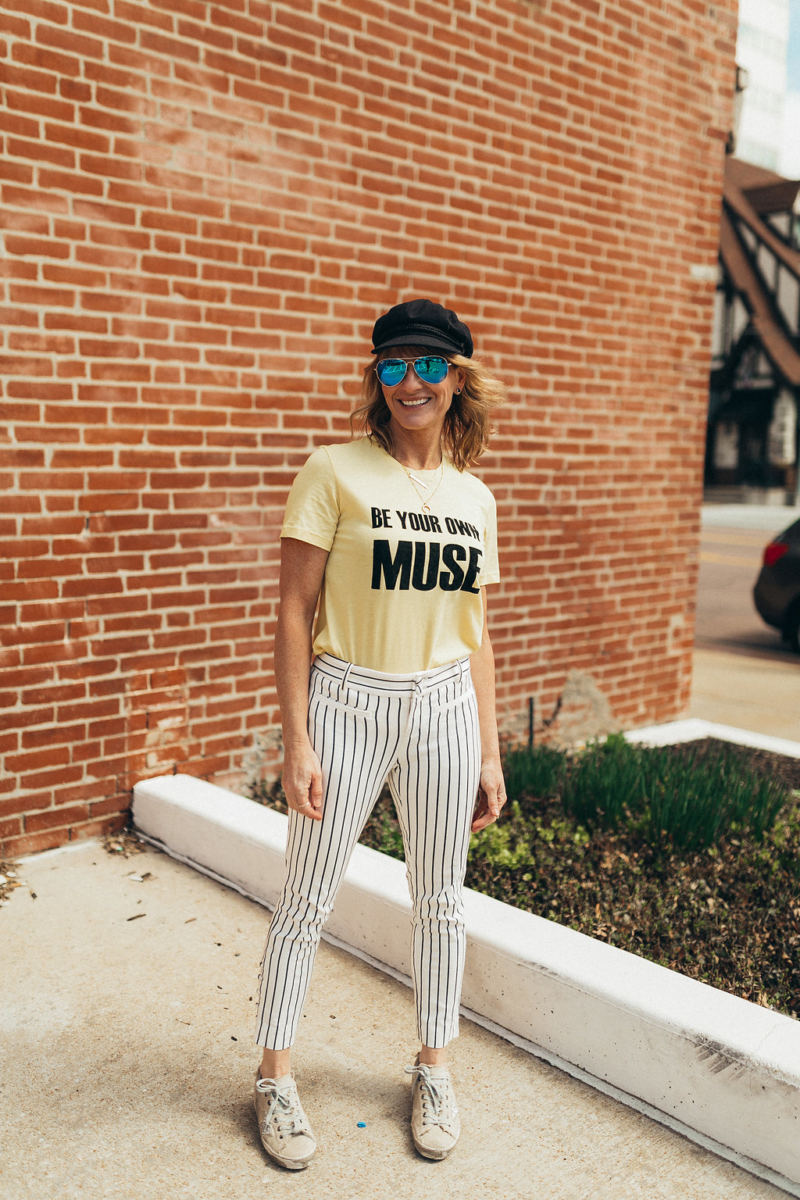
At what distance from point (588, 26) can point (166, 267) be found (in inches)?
118

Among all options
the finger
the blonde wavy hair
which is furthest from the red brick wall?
the finger

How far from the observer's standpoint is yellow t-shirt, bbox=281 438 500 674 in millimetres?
2246

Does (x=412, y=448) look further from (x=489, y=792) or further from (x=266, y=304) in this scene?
(x=266, y=304)

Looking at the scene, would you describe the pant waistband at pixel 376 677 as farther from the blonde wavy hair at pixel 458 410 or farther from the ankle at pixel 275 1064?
the ankle at pixel 275 1064

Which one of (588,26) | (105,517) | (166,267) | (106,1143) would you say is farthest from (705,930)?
(588,26)

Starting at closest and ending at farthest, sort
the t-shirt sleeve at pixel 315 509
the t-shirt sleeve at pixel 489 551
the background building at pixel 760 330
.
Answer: the t-shirt sleeve at pixel 315 509 < the t-shirt sleeve at pixel 489 551 < the background building at pixel 760 330

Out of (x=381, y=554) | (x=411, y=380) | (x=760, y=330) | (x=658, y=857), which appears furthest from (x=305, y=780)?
(x=760, y=330)

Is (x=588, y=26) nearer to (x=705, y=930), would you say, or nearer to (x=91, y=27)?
(x=91, y=27)

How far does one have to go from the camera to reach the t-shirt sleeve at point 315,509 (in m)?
2.23

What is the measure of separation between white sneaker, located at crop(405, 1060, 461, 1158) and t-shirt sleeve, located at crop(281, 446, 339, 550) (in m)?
1.27

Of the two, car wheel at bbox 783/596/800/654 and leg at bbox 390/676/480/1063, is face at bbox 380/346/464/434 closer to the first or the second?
leg at bbox 390/676/480/1063

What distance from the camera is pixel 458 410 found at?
98.5 inches

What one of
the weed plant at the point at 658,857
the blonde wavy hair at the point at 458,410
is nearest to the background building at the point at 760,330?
the weed plant at the point at 658,857

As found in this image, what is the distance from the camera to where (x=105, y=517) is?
3934 millimetres
